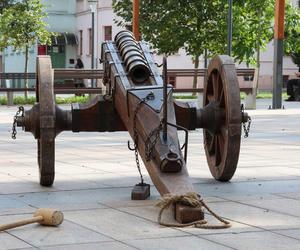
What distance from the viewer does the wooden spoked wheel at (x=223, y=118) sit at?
789cm

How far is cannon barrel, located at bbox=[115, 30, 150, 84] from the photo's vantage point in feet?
26.6

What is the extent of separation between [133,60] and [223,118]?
1.01 metres

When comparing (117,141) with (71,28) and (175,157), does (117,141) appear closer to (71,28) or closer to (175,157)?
(175,157)

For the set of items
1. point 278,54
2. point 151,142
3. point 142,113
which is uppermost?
point 278,54

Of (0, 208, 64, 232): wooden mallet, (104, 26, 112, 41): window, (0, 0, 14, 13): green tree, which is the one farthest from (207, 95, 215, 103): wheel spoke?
(104, 26, 112, 41): window

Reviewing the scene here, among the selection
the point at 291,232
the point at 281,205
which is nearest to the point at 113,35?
the point at 281,205

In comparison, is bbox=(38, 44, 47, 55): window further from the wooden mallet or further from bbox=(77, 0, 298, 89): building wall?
the wooden mallet

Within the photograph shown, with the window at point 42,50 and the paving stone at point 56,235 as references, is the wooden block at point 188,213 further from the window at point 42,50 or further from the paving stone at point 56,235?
the window at point 42,50

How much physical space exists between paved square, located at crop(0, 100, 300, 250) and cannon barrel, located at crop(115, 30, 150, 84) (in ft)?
3.43

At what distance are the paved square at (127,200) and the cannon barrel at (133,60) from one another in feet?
3.43

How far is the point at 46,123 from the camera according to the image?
763cm

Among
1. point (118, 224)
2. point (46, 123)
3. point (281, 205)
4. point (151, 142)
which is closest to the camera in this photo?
point (118, 224)

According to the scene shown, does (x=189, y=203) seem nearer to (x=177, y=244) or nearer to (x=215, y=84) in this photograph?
(x=177, y=244)

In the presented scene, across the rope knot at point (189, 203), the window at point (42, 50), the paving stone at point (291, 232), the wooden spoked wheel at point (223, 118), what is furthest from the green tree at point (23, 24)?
the paving stone at point (291, 232)
